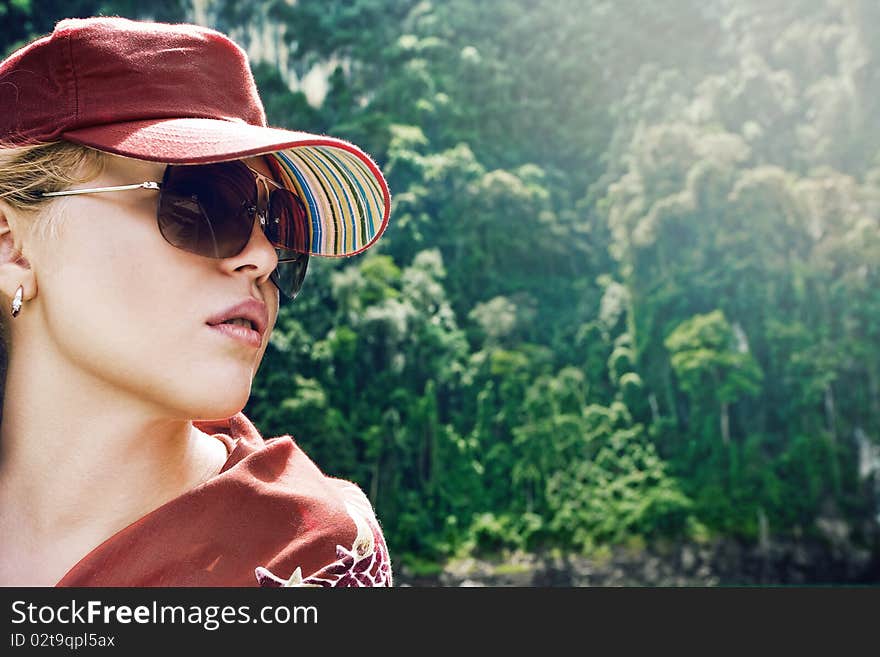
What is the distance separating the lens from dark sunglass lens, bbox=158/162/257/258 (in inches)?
23.4

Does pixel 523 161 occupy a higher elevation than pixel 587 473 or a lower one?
higher

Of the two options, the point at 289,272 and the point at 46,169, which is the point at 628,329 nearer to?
the point at 289,272

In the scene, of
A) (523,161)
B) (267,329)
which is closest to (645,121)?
(523,161)

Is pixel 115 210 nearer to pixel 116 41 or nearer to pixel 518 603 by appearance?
pixel 116 41

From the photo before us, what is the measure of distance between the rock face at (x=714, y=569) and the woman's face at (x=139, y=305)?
432 inches

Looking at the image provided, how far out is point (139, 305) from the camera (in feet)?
1.90

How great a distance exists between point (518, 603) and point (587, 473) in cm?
1186

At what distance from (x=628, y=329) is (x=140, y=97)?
12779 millimetres

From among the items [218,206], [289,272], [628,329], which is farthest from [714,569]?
[218,206]

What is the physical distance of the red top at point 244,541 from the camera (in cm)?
58

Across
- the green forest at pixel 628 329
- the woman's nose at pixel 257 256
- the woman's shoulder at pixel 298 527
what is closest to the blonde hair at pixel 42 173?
the woman's nose at pixel 257 256

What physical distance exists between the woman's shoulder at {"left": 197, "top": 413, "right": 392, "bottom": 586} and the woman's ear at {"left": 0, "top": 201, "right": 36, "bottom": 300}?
0.18 m

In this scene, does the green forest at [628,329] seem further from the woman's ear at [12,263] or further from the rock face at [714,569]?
the woman's ear at [12,263]

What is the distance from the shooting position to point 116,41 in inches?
23.2
